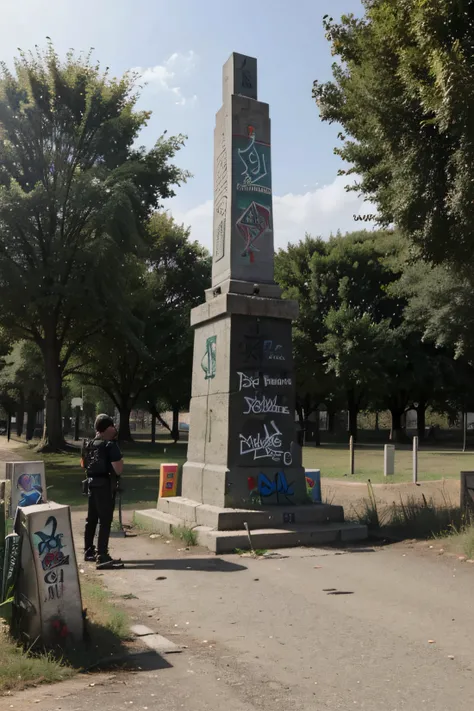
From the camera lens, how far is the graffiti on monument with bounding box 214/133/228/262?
1052 cm

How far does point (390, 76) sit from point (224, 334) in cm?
477

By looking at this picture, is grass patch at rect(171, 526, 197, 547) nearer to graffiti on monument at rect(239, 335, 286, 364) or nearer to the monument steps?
the monument steps

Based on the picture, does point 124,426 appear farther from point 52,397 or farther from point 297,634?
point 297,634

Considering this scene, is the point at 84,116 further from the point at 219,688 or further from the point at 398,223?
the point at 219,688

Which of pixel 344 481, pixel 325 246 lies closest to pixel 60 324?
pixel 344 481

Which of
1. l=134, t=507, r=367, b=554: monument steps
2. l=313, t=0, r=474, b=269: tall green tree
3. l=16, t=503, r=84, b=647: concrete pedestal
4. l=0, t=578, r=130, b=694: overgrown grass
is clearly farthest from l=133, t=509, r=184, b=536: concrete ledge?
l=313, t=0, r=474, b=269: tall green tree

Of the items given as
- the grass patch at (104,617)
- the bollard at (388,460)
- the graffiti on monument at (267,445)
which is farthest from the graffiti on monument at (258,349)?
the bollard at (388,460)

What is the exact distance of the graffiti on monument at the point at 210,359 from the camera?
10227 millimetres

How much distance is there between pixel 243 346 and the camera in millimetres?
9836

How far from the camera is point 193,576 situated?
745 centimetres

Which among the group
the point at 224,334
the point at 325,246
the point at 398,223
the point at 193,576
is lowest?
the point at 193,576

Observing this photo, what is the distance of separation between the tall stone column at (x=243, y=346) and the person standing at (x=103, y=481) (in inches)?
73.9

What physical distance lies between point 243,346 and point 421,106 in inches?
174

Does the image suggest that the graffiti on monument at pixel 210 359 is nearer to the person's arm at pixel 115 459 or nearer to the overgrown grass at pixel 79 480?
the person's arm at pixel 115 459
